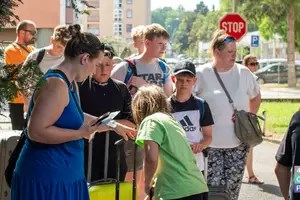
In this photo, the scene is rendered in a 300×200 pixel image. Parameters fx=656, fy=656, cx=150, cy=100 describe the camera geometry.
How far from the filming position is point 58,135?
3.74 metres

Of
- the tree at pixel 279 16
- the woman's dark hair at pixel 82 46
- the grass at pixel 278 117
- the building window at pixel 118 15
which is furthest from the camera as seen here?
the building window at pixel 118 15

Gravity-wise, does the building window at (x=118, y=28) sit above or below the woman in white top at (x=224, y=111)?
above

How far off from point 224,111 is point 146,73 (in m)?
0.89

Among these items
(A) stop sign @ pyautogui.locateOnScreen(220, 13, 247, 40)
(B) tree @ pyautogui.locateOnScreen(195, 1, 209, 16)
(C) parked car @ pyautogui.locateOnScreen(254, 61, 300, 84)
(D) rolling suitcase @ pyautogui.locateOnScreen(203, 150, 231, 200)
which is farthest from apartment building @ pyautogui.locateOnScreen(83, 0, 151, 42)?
(D) rolling suitcase @ pyautogui.locateOnScreen(203, 150, 231, 200)

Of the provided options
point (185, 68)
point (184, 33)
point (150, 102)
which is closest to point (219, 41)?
point (185, 68)

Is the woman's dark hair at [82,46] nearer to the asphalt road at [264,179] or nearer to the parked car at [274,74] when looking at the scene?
the asphalt road at [264,179]

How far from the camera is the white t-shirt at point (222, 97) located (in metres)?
6.24

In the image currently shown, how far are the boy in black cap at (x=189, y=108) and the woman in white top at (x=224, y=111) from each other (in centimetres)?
40

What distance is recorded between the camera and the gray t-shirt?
6.51 m

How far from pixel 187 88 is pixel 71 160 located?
2.03 metres

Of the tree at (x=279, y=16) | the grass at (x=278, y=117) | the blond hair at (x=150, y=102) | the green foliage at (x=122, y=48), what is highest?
the tree at (x=279, y=16)

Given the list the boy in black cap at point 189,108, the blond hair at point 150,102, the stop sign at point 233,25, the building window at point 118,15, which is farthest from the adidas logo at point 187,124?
the building window at point 118,15

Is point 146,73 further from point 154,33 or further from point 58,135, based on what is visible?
point 58,135

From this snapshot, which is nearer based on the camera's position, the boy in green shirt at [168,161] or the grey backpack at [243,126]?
the boy in green shirt at [168,161]
